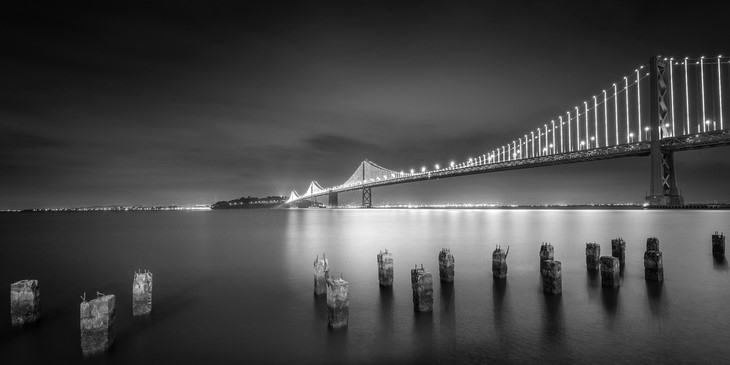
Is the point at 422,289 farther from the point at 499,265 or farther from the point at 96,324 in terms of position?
the point at 96,324

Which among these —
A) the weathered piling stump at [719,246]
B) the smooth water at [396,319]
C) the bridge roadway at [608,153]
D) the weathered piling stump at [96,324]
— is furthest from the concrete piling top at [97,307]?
the bridge roadway at [608,153]

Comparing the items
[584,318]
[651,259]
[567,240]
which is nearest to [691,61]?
[567,240]

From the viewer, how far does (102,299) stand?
615 cm

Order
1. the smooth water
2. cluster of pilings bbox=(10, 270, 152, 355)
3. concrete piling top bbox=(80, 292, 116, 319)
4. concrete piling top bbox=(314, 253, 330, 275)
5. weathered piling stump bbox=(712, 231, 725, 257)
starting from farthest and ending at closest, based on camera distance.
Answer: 1. weathered piling stump bbox=(712, 231, 725, 257)
2. concrete piling top bbox=(314, 253, 330, 275)
3. the smooth water
4. cluster of pilings bbox=(10, 270, 152, 355)
5. concrete piling top bbox=(80, 292, 116, 319)

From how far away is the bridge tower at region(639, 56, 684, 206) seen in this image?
50875 mm

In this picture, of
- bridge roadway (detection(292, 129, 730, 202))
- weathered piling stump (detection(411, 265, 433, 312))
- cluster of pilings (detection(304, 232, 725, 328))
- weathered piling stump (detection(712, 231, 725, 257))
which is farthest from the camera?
bridge roadway (detection(292, 129, 730, 202))

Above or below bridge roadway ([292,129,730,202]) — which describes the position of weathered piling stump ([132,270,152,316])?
below

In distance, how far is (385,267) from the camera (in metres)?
11.1

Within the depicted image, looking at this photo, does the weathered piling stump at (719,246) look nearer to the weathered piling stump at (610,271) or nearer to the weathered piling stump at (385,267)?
the weathered piling stump at (610,271)

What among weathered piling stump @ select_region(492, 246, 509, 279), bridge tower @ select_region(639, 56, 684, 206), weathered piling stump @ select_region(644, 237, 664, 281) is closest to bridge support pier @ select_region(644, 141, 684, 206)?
bridge tower @ select_region(639, 56, 684, 206)

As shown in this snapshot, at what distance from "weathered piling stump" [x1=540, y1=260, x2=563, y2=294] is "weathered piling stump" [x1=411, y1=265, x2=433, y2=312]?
3.32m

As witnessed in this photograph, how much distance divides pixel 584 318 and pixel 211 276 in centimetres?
1113

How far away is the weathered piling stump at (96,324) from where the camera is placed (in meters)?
6.12

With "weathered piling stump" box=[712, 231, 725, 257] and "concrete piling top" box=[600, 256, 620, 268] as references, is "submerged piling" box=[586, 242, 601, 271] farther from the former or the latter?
"weathered piling stump" box=[712, 231, 725, 257]
